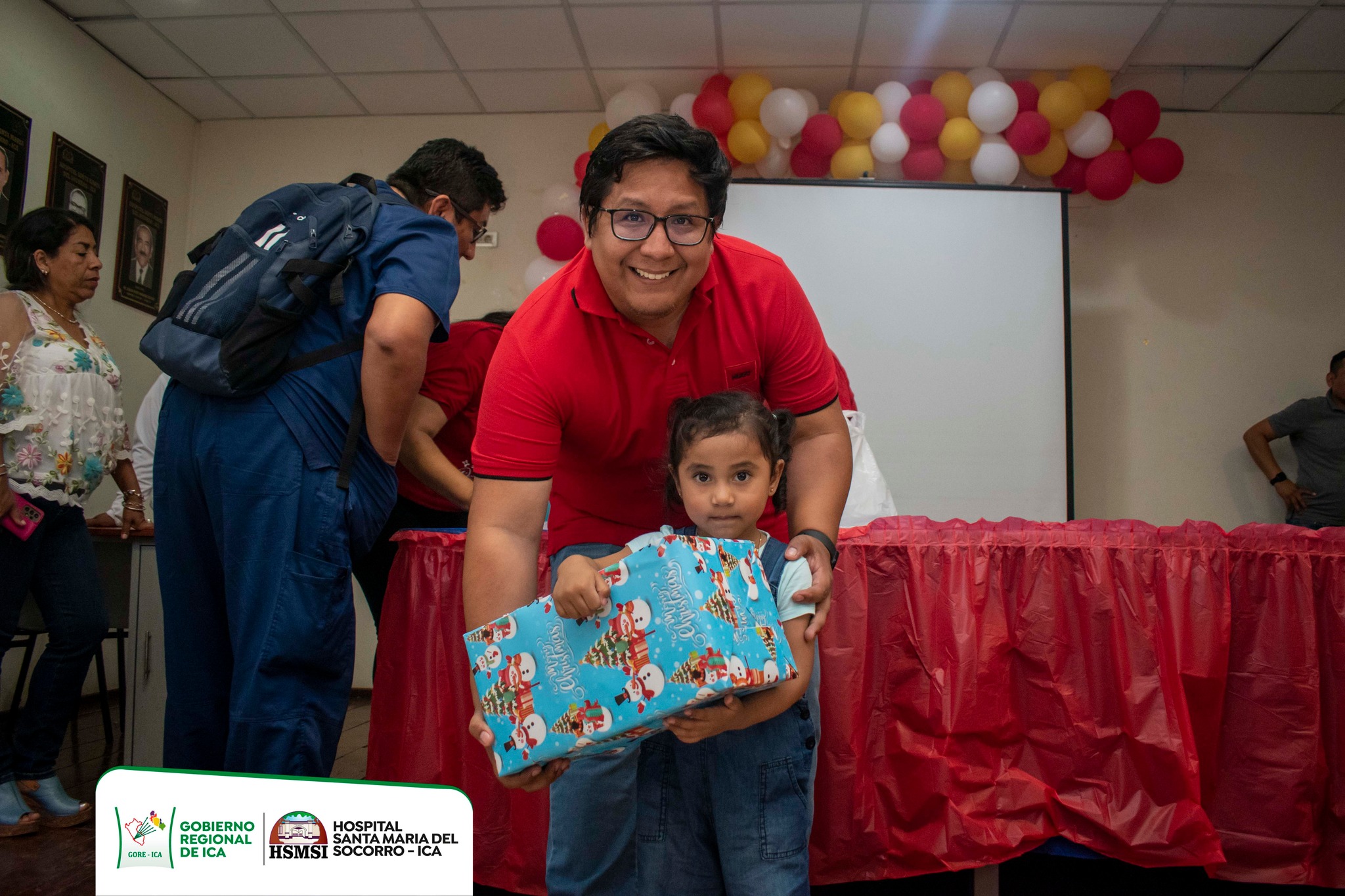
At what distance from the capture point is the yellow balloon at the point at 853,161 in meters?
3.76

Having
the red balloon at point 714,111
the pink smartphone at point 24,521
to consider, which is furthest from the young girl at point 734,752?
the red balloon at point 714,111

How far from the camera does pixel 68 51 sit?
3.54 metres

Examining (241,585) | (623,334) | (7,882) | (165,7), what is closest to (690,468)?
(623,334)

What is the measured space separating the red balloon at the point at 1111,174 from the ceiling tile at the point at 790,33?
118 centimetres

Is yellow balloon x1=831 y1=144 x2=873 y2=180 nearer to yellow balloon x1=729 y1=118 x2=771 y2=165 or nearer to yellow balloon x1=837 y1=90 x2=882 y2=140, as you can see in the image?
yellow balloon x1=837 y1=90 x2=882 y2=140

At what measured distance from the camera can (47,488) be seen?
6.48 feet

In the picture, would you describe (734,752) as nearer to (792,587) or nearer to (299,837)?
(792,587)

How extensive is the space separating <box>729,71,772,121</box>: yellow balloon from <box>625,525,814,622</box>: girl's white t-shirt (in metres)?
3.08

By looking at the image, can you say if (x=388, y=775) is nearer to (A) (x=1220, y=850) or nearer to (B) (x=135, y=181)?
(A) (x=1220, y=850)

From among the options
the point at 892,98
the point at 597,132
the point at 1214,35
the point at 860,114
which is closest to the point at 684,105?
the point at 597,132

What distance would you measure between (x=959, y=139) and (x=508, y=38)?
1.97 meters

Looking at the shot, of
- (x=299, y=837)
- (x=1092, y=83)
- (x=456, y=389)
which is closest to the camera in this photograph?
(x=299, y=837)

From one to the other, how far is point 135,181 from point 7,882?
3.33m

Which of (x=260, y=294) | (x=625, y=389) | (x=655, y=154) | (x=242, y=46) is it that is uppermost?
(x=242, y=46)
